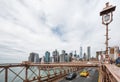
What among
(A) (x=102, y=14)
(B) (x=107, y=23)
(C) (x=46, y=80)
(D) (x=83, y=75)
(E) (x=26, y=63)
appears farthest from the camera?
(D) (x=83, y=75)

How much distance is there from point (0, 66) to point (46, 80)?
11923 mm

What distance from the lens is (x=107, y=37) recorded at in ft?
42.4

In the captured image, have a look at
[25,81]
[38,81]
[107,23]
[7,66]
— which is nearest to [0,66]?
[7,66]

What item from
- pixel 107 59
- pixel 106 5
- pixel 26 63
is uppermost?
pixel 106 5

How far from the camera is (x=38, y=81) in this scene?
68.3ft

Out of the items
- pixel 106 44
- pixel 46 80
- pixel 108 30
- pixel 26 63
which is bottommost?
pixel 46 80

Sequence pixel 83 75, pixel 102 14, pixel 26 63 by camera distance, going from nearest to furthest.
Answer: pixel 102 14
pixel 26 63
pixel 83 75

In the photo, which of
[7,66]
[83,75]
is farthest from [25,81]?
[83,75]

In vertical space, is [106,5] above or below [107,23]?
above

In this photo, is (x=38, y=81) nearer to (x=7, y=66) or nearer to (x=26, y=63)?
(x=26, y=63)

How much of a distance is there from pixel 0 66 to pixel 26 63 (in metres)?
6.32

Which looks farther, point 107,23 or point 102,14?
point 102,14

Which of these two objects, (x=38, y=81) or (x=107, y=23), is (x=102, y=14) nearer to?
(x=107, y=23)

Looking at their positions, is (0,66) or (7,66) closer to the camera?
(0,66)
